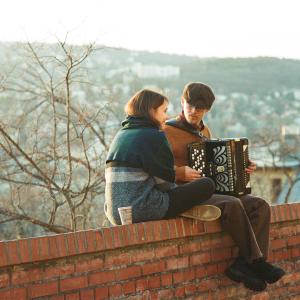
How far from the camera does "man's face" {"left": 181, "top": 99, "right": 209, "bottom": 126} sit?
220 inches

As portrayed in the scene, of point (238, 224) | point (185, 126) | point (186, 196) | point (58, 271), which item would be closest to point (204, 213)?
point (186, 196)

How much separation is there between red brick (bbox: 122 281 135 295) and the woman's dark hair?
1.21m

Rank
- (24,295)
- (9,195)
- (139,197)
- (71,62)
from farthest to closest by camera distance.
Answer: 1. (9,195)
2. (71,62)
3. (139,197)
4. (24,295)

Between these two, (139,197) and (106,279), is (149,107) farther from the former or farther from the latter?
(106,279)

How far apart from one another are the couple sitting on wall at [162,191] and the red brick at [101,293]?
0.60 metres

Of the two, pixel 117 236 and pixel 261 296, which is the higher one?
pixel 117 236

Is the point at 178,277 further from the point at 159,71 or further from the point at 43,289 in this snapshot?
the point at 159,71

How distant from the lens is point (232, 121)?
105 ft

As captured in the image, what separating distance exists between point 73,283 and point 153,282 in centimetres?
67

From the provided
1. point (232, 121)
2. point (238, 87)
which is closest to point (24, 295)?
point (232, 121)

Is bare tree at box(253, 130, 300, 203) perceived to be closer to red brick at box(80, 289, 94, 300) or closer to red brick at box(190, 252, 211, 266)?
red brick at box(190, 252, 211, 266)

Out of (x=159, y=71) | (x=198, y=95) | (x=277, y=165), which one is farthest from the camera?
(x=277, y=165)

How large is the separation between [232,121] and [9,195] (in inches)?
833

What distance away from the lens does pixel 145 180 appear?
4.60m
